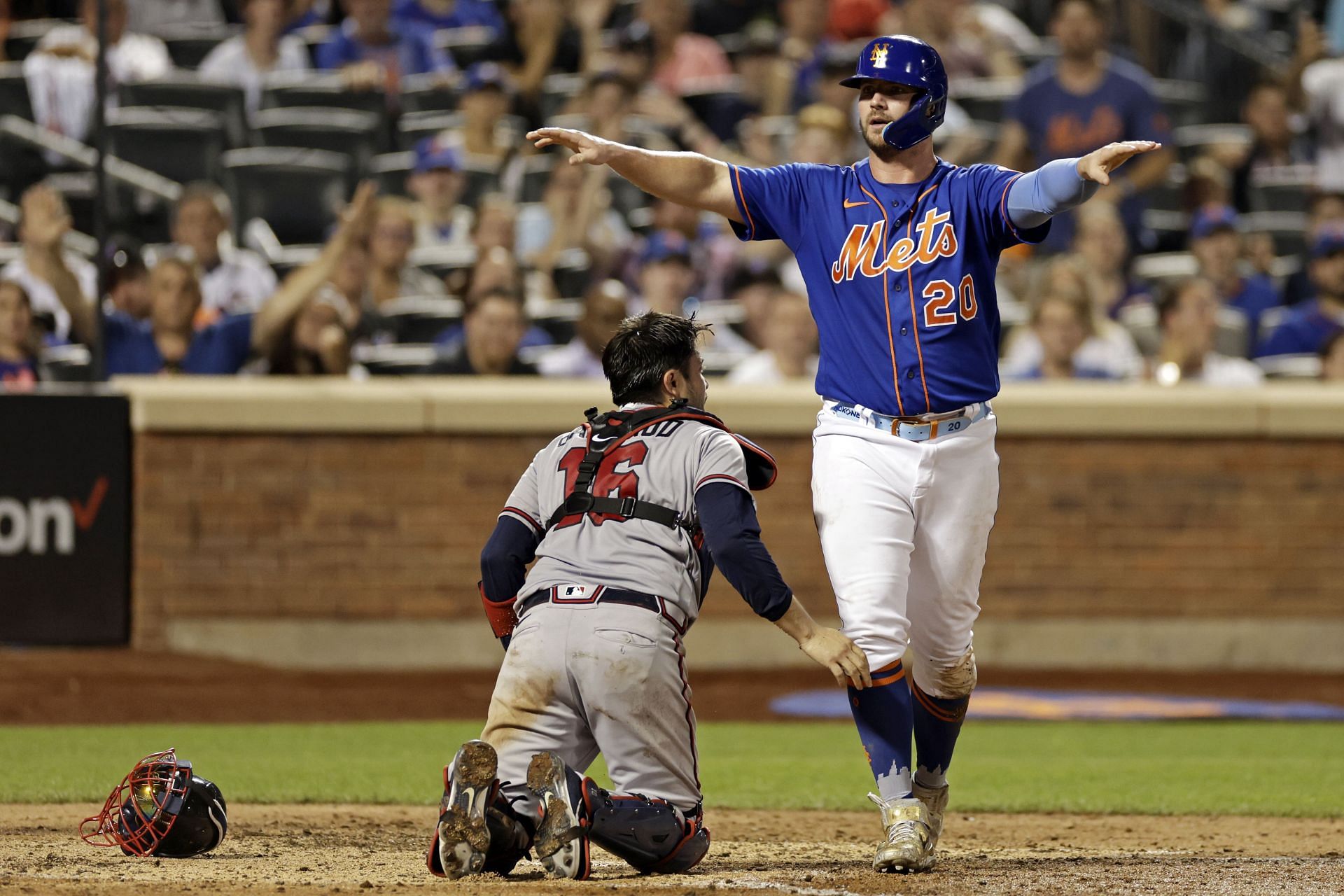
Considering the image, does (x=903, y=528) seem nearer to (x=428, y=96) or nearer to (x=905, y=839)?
(x=905, y=839)

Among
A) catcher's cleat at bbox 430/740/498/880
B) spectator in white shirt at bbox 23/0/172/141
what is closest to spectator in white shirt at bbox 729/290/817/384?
spectator in white shirt at bbox 23/0/172/141

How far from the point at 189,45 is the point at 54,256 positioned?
341 cm

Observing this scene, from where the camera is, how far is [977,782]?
24.0 feet

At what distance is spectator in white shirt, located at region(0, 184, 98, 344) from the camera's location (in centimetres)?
1041

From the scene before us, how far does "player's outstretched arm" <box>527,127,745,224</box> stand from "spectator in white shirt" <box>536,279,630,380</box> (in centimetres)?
553

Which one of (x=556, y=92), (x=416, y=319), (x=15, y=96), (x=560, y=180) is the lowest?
(x=416, y=319)

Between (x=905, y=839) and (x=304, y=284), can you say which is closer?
(x=905, y=839)

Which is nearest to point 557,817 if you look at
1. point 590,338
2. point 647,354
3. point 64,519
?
point 647,354

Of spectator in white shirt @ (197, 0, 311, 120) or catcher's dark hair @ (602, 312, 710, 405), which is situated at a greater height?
spectator in white shirt @ (197, 0, 311, 120)

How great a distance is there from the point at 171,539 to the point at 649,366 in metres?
6.34

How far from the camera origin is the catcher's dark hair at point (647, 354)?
4.69 metres

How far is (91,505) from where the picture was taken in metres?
10.1

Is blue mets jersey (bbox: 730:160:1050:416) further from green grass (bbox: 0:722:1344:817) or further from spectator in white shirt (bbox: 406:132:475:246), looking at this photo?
spectator in white shirt (bbox: 406:132:475:246)

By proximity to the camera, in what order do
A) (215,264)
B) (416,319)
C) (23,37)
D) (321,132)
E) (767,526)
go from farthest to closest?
1. (23,37)
2. (321,132)
3. (416,319)
4. (215,264)
5. (767,526)
